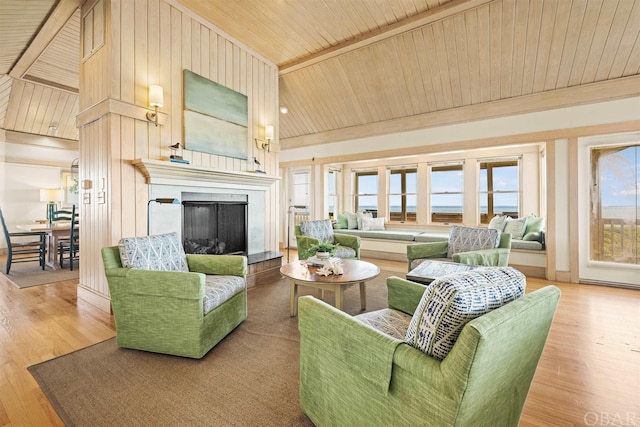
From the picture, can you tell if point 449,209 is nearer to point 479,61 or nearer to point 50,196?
point 479,61

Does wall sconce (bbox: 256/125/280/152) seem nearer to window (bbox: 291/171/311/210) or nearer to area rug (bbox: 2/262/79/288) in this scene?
window (bbox: 291/171/311/210)

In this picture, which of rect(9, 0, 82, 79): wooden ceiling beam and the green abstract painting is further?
the green abstract painting

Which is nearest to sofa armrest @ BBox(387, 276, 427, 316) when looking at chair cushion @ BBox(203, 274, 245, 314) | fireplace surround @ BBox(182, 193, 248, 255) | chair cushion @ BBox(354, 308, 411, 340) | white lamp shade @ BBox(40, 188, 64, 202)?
chair cushion @ BBox(354, 308, 411, 340)

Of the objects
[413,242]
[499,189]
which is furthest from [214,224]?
[499,189]

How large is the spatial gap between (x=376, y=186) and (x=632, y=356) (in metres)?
5.37

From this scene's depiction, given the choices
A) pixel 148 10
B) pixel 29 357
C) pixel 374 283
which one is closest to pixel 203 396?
pixel 29 357

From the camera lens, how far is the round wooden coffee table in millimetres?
2596

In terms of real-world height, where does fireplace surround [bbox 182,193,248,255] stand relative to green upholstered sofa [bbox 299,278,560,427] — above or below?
above

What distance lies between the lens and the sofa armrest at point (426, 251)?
3.77 m

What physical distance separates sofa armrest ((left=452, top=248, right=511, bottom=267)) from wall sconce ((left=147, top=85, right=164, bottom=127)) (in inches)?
145

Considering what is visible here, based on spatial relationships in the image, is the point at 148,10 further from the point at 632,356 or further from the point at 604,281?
the point at 604,281

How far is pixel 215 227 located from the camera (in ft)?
14.3

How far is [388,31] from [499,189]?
3631mm

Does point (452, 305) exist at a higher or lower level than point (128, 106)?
lower
